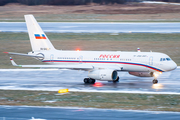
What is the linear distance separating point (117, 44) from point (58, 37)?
632 inches

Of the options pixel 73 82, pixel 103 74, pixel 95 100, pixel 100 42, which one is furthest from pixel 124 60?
pixel 100 42

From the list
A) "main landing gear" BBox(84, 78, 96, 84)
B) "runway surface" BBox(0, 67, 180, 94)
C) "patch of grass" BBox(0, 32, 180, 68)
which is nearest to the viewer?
"runway surface" BBox(0, 67, 180, 94)

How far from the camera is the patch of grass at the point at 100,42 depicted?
210 ft

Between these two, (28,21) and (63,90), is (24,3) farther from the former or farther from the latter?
(63,90)

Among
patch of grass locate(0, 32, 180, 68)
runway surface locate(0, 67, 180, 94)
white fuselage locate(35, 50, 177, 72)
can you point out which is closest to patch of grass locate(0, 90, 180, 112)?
runway surface locate(0, 67, 180, 94)

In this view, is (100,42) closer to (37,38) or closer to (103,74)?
(37,38)

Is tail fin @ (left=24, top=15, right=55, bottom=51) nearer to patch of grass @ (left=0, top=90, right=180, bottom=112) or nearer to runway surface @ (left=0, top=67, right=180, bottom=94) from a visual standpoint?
runway surface @ (left=0, top=67, right=180, bottom=94)

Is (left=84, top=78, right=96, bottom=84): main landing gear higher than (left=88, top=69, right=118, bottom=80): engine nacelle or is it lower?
lower

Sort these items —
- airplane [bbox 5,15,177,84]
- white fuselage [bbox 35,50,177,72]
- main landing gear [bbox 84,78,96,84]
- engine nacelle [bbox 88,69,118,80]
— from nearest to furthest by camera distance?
1. engine nacelle [bbox 88,69,118,80]
2. airplane [bbox 5,15,177,84]
3. white fuselage [bbox 35,50,177,72]
4. main landing gear [bbox 84,78,96,84]

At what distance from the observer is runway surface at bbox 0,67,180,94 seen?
34844mm

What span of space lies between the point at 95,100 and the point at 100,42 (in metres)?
43.1

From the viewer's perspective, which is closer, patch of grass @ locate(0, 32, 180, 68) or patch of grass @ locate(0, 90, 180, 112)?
patch of grass @ locate(0, 90, 180, 112)

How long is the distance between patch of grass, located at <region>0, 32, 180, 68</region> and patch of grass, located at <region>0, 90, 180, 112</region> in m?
23.0

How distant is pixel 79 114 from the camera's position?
2478 cm
